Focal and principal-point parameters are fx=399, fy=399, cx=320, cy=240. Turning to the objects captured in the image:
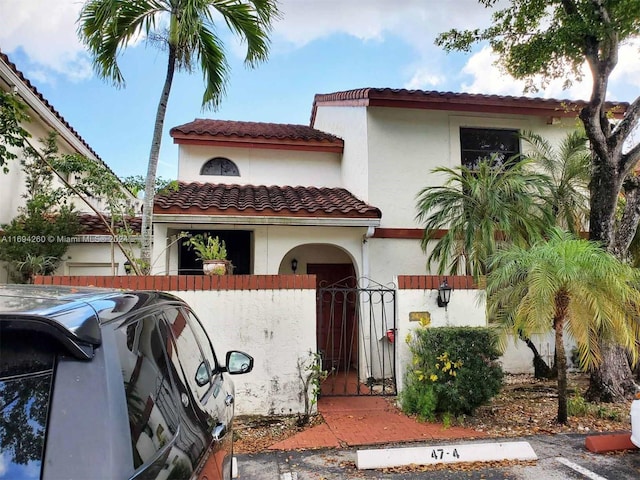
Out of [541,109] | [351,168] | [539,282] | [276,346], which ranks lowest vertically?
[276,346]

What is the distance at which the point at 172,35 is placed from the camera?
6.29 m

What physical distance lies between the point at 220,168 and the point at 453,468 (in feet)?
29.4

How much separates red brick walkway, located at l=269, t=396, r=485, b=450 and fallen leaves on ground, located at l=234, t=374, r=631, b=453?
22 cm

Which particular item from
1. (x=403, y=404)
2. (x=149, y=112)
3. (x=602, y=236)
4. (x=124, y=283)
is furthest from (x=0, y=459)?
(x=602, y=236)

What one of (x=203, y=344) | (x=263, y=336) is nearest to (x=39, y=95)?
(x=263, y=336)

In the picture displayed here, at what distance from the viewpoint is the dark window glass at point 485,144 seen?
10008 millimetres

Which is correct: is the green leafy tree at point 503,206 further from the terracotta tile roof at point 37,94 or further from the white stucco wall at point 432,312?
the terracotta tile roof at point 37,94

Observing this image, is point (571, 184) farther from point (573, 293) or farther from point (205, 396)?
point (205, 396)

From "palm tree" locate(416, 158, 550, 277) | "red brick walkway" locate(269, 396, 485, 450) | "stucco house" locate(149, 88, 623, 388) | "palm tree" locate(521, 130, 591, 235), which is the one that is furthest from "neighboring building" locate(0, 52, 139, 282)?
"palm tree" locate(521, 130, 591, 235)

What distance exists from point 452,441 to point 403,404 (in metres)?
1.11

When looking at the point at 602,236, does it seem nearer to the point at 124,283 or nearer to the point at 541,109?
the point at 541,109

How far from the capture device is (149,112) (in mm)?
7293

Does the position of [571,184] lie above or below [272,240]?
above

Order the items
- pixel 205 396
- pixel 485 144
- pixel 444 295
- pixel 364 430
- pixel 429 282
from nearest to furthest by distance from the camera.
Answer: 1. pixel 205 396
2. pixel 364 430
3. pixel 444 295
4. pixel 429 282
5. pixel 485 144
